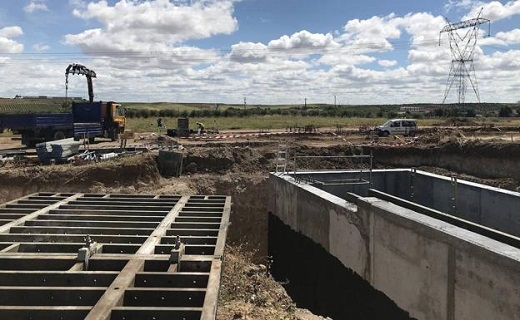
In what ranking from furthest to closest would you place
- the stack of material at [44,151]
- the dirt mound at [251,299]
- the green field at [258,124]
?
the green field at [258,124] → the stack of material at [44,151] → the dirt mound at [251,299]

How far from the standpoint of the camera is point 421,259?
8133 mm

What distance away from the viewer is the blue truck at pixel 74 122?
25.1 meters

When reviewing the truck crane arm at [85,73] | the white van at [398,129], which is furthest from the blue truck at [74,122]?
the white van at [398,129]

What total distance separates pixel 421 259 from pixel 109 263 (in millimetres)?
4892

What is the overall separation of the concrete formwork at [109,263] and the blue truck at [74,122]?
1659cm

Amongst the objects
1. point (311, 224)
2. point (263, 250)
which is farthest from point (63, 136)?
point (311, 224)

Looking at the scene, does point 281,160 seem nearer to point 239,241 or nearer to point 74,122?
point 239,241

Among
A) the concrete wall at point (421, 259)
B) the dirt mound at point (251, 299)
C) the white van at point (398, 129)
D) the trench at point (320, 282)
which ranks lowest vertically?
the trench at point (320, 282)

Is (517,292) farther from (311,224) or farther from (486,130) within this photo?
(486,130)

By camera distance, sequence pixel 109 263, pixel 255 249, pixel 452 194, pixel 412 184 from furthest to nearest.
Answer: pixel 255 249 < pixel 412 184 < pixel 452 194 < pixel 109 263

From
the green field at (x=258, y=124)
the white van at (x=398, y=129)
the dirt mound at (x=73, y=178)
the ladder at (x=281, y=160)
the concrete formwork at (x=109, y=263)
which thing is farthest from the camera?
the green field at (x=258, y=124)

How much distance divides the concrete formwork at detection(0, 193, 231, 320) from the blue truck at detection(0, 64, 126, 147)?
16.6 meters

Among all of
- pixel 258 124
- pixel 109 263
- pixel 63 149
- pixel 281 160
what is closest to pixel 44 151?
pixel 63 149

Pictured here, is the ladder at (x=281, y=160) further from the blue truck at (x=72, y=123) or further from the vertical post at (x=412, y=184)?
the blue truck at (x=72, y=123)
